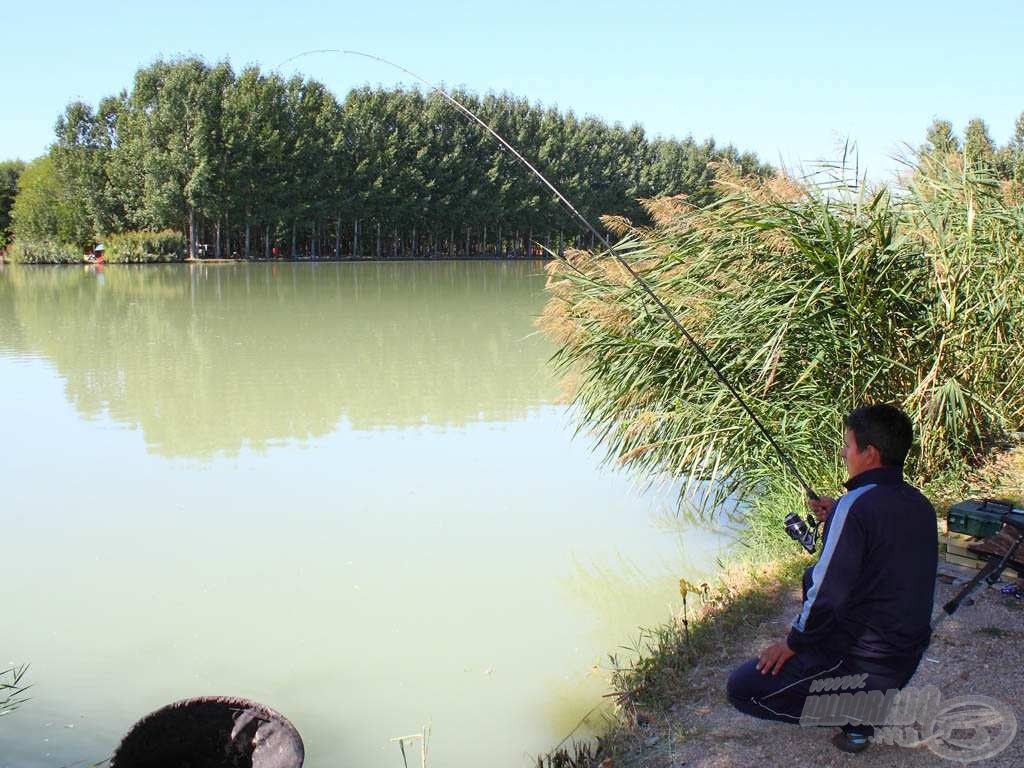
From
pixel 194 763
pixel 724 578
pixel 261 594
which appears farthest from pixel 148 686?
pixel 724 578

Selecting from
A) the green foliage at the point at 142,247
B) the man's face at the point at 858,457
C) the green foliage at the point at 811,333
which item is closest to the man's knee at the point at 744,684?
the man's face at the point at 858,457

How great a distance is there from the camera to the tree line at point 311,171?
4928cm

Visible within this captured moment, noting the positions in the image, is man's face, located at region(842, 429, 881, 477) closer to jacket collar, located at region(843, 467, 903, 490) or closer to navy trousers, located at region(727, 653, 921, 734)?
jacket collar, located at region(843, 467, 903, 490)

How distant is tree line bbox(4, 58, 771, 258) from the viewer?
162ft

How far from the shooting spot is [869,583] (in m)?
2.75

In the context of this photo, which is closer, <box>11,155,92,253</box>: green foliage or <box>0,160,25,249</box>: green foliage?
<box>11,155,92,253</box>: green foliage

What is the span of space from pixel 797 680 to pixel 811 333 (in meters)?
3.62

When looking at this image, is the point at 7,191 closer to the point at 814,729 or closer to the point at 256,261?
the point at 256,261

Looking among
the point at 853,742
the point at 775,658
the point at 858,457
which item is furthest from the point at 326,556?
the point at 858,457

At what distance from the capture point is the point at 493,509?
7312 mm

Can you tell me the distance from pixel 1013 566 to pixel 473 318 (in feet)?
58.6

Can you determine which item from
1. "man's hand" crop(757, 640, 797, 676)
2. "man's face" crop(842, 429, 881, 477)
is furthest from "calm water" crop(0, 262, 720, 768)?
"man's face" crop(842, 429, 881, 477)

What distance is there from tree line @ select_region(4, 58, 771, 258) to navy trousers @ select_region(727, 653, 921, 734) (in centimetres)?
3901

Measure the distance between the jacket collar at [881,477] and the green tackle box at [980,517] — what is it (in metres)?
2.04
